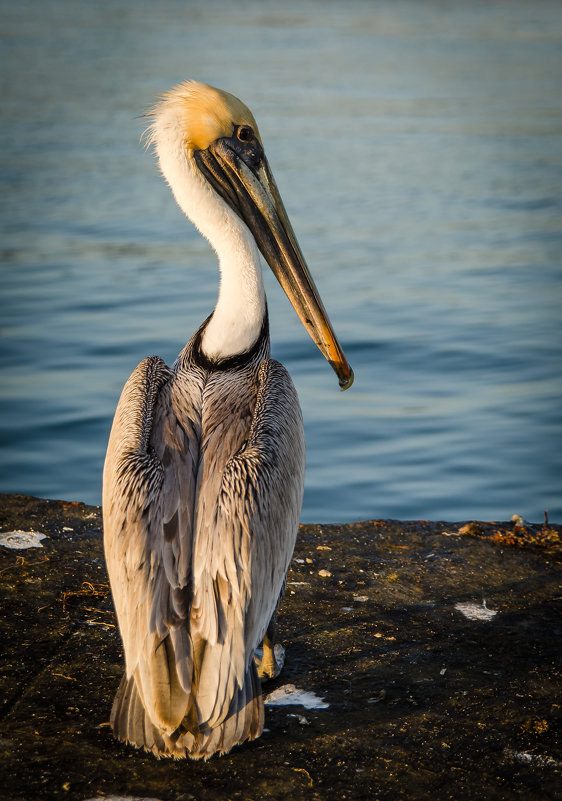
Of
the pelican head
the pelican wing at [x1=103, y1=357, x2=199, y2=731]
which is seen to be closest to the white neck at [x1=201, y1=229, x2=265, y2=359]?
the pelican head

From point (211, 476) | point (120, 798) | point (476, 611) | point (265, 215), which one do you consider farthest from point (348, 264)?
point (120, 798)

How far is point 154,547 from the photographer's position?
335 centimetres

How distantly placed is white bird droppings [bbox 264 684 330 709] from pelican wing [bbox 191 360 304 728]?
0.36 meters

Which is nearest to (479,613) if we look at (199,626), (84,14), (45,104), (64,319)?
(199,626)

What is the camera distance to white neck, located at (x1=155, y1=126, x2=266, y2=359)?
14.1 feet

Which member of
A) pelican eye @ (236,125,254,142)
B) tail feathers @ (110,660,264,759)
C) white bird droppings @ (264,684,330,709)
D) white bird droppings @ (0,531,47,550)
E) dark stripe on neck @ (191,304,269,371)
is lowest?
white bird droppings @ (264,684,330,709)

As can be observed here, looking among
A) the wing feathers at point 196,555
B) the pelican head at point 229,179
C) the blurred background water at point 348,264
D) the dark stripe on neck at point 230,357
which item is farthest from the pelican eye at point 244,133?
the blurred background water at point 348,264

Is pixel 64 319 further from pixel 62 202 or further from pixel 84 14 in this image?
pixel 84 14

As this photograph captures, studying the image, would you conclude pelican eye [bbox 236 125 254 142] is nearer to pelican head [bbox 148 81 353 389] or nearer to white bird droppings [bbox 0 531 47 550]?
pelican head [bbox 148 81 353 389]

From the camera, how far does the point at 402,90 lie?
26.4 m

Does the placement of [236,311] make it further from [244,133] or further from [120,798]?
[120,798]

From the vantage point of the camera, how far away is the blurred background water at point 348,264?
8359 millimetres

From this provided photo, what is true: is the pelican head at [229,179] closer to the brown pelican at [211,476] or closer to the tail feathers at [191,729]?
the brown pelican at [211,476]

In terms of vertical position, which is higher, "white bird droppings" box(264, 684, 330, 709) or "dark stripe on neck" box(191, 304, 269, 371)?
"dark stripe on neck" box(191, 304, 269, 371)
